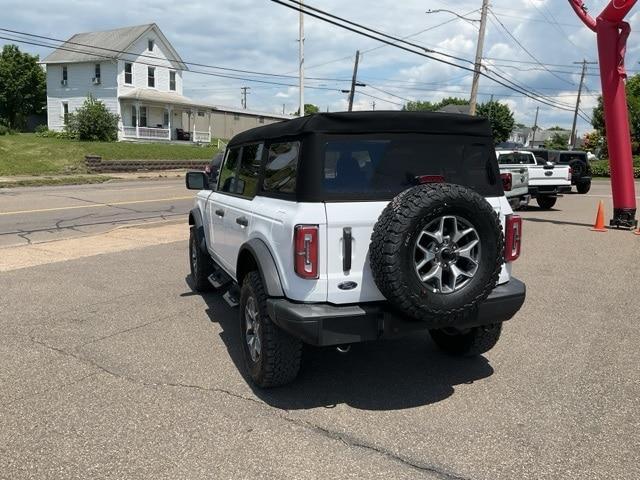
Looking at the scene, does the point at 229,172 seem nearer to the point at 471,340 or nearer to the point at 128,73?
the point at 471,340

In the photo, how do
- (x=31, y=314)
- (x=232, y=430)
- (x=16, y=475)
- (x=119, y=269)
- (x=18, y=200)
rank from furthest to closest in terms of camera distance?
(x=18, y=200)
(x=119, y=269)
(x=31, y=314)
(x=232, y=430)
(x=16, y=475)

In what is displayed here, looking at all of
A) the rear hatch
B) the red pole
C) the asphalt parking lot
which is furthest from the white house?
the rear hatch

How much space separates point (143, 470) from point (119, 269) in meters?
5.20

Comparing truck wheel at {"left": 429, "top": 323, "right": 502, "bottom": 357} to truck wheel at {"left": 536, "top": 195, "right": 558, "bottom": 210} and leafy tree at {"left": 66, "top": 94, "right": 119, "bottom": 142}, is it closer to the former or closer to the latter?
truck wheel at {"left": 536, "top": 195, "right": 558, "bottom": 210}

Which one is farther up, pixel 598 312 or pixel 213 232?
pixel 213 232

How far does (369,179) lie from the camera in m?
3.80

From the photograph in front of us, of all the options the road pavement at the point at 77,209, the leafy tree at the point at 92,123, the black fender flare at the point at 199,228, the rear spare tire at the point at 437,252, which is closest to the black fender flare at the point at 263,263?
the rear spare tire at the point at 437,252

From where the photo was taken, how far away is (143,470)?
3.03 m

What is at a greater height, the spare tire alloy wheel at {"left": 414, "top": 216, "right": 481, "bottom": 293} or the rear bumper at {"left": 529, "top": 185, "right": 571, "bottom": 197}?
the spare tire alloy wheel at {"left": 414, "top": 216, "right": 481, "bottom": 293}

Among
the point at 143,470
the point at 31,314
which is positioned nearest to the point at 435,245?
the point at 143,470

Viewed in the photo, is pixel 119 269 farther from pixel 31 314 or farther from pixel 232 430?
pixel 232 430

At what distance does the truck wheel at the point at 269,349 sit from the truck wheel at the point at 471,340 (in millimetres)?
1241

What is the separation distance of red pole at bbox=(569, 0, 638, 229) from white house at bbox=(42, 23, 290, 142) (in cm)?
3453

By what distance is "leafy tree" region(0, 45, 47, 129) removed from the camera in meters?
53.8
